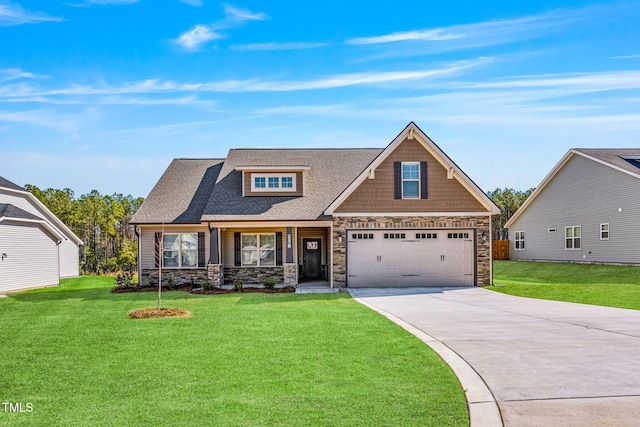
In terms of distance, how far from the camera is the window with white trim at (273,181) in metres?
22.0

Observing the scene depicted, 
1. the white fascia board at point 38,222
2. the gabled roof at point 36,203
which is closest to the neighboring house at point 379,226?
the white fascia board at point 38,222

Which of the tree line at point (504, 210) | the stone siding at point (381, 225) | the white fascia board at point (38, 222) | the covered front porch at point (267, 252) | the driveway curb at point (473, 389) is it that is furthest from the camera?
the tree line at point (504, 210)

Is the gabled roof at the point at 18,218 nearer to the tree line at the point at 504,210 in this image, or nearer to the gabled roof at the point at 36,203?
the gabled roof at the point at 36,203

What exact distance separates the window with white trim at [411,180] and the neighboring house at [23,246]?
1625 cm

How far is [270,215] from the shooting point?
2012 centimetres

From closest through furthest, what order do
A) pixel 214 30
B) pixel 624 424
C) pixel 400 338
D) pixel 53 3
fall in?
pixel 624 424
pixel 400 338
pixel 53 3
pixel 214 30

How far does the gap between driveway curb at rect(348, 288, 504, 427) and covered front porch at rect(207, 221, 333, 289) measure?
1112cm

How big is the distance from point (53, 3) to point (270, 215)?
400 inches

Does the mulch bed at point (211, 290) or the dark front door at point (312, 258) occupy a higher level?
the dark front door at point (312, 258)

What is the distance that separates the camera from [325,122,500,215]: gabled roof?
19406 mm

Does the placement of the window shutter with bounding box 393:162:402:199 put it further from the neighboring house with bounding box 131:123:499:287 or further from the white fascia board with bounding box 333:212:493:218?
the white fascia board with bounding box 333:212:493:218

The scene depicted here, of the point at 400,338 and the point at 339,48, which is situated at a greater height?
the point at 339,48

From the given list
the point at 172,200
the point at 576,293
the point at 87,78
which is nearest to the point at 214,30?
the point at 87,78

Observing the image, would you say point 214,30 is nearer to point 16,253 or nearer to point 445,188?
point 445,188
